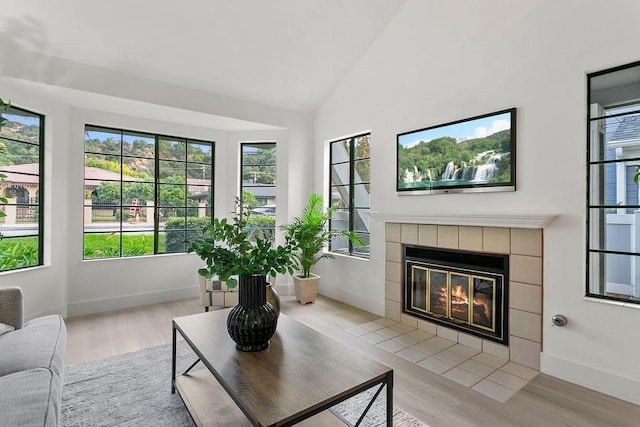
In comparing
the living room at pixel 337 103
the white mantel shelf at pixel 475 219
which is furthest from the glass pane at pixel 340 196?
the white mantel shelf at pixel 475 219

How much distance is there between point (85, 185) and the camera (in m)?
3.97

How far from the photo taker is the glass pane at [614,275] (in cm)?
224

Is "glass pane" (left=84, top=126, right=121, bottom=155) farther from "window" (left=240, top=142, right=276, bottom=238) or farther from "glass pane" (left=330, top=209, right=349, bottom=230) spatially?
"glass pane" (left=330, top=209, right=349, bottom=230)

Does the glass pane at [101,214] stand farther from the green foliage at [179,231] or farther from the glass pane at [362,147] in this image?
the glass pane at [362,147]

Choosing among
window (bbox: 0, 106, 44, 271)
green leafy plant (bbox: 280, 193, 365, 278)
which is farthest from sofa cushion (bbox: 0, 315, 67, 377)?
green leafy plant (bbox: 280, 193, 365, 278)

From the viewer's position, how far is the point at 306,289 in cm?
430

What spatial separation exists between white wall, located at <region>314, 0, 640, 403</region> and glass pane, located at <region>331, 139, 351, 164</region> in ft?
2.98

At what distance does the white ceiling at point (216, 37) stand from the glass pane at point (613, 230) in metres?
2.82

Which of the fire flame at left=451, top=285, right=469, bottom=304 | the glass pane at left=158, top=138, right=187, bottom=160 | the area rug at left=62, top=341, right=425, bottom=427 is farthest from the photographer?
the glass pane at left=158, top=138, right=187, bottom=160

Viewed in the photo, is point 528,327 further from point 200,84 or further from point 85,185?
point 85,185

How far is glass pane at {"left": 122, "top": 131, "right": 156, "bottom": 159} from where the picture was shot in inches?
168

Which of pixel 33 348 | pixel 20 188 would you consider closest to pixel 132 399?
pixel 33 348

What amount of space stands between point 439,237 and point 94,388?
2992 mm

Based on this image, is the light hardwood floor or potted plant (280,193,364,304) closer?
the light hardwood floor
